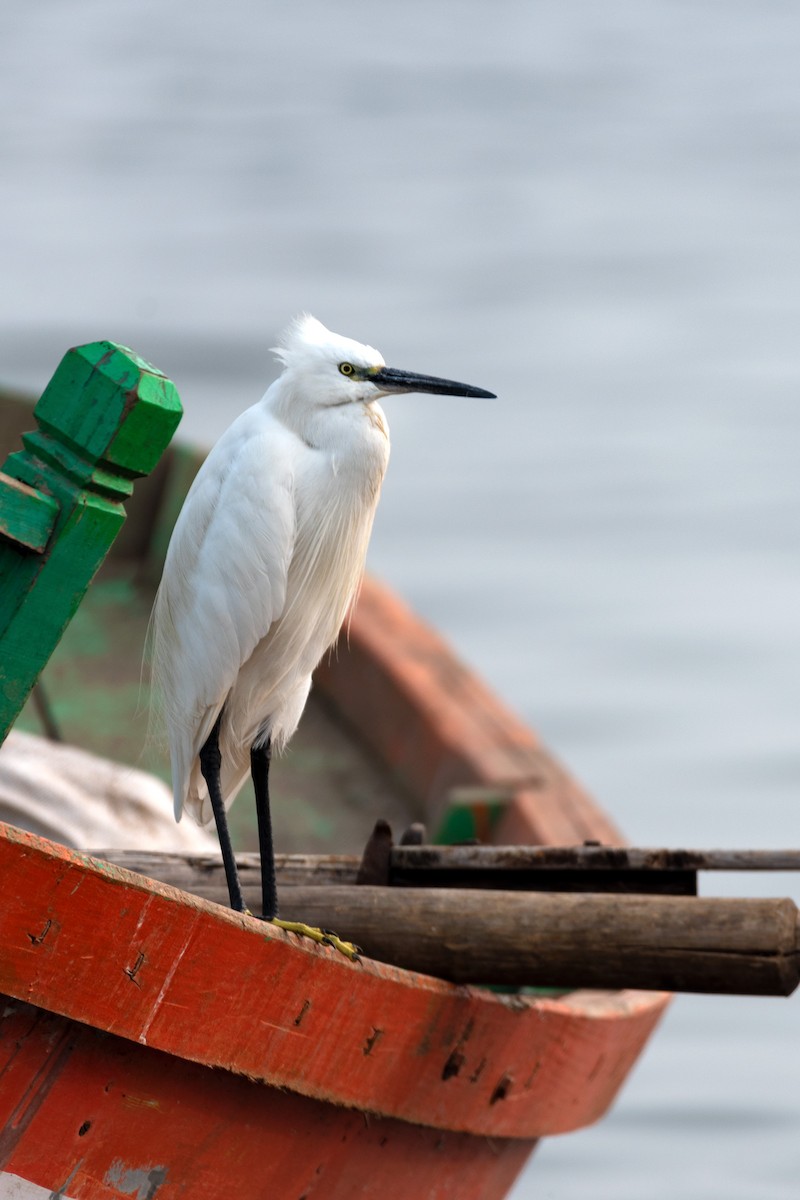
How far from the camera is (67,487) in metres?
2.30

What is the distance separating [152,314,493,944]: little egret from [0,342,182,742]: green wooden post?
0.85m

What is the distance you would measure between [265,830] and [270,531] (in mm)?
668

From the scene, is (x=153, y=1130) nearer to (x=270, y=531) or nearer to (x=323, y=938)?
(x=323, y=938)

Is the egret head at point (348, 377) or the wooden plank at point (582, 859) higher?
the egret head at point (348, 377)

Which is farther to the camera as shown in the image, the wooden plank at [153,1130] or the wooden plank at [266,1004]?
the wooden plank at [153,1130]

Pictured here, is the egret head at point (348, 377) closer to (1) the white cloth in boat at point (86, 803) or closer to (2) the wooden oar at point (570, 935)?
(2) the wooden oar at point (570, 935)

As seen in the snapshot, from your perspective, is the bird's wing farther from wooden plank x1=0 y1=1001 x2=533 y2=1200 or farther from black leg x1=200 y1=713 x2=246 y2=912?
wooden plank x1=0 y1=1001 x2=533 y2=1200

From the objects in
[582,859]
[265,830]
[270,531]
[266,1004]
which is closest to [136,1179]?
[266,1004]

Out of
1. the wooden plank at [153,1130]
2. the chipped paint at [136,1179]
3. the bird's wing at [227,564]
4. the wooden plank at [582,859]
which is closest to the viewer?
the wooden plank at [153,1130]

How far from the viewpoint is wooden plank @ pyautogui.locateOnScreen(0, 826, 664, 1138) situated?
7.39 feet

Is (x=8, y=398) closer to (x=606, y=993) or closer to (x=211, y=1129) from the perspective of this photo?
(x=606, y=993)

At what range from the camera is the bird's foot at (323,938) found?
282 cm

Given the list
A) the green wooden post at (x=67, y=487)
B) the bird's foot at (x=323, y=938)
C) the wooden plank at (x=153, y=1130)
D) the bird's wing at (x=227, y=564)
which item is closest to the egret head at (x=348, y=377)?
the bird's wing at (x=227, y=564)

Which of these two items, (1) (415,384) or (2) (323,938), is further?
(1) (415,384)
